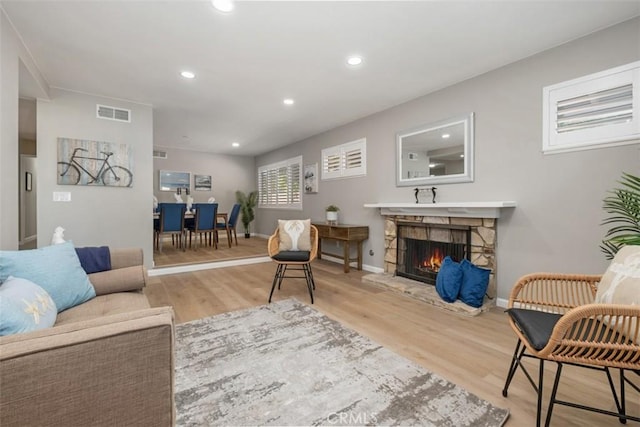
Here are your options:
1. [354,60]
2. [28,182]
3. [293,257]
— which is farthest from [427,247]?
[28,182]

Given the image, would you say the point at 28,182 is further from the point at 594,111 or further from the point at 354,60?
the point at 594,111

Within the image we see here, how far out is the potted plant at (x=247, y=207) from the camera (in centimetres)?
779

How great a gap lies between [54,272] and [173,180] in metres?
6.19

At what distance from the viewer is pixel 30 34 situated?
2.34m

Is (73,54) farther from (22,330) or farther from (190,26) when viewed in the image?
(22,330)

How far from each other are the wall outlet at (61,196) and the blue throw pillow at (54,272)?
2367 mm

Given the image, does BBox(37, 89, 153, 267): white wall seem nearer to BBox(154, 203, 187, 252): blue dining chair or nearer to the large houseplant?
BBox(154, 203, 187, 252): blue dining chair

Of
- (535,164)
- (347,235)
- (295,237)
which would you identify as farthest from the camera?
(347,235)

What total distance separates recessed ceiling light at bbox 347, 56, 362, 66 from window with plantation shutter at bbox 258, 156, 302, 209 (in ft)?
11.2

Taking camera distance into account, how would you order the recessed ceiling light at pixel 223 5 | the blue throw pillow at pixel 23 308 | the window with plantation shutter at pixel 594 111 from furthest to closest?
the window with plantation shutter at pixel 594 111 → the recessed ceiling light at pixel 223 5 → the blue throw pillow at pixel 23 308

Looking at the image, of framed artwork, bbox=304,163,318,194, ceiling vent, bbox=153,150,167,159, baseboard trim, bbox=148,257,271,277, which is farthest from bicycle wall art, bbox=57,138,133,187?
ceiling vent, bbox=153,150,167,159

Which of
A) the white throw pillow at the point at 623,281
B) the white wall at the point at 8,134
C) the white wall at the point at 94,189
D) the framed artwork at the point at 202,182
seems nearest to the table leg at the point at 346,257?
the white wall at the point at 94,189

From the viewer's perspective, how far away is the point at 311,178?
576 cm

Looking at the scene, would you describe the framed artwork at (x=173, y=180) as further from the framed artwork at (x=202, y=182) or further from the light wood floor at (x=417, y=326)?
the light wood floor at (x=417, y=326)
